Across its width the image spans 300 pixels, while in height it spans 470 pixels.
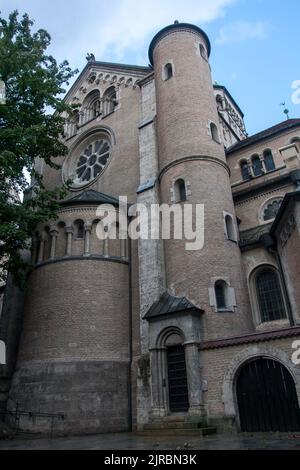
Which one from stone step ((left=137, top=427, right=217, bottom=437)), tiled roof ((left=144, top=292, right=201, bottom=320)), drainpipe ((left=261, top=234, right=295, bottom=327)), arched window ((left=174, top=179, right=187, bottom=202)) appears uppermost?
arched window ((left=174, top=179, right=187, bottom=202))

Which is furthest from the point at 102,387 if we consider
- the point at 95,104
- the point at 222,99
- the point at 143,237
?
the point at 222,99

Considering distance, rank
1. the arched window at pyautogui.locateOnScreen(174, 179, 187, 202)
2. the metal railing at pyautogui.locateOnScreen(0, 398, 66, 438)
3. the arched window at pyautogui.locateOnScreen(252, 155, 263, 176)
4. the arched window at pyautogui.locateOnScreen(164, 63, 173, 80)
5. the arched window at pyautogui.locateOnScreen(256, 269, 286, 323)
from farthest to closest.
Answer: the arched window at pyautogui.locateOnScreen(252, 155, 263, 176)
the arched window at pyautogui.locateOnScreen(164, 63, 173, 80)
the arched window at pyautogui.locateOnScreen(174, 179, 187, 202)
the arched window at pyautogui.locateOnScreen(256, 269, 286, 323)
the metal railing at pyautogui.locateOnScreen(0, 398, 66, 438)

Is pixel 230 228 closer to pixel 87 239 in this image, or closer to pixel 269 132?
pixel 87 239

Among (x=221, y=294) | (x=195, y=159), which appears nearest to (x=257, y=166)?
(x=195, y=159)

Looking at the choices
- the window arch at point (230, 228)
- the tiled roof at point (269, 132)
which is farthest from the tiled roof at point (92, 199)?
the tiled roof at point (269, 132)

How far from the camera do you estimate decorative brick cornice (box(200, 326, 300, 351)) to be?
11500 mm

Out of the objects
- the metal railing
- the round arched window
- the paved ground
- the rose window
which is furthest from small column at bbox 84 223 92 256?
the paved ground

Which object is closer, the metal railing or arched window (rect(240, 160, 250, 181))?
the metal railing

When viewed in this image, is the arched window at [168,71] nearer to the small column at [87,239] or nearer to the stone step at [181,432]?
the small column at [87,239]

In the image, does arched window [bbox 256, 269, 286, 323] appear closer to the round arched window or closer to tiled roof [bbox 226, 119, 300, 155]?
tiled roof [bbox 226, 119, 300, 155]

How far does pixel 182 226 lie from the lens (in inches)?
658

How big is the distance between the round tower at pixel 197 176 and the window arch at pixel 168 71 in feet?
0.20

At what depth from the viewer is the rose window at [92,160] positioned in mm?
24203

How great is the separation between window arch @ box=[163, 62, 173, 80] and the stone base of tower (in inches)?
609
